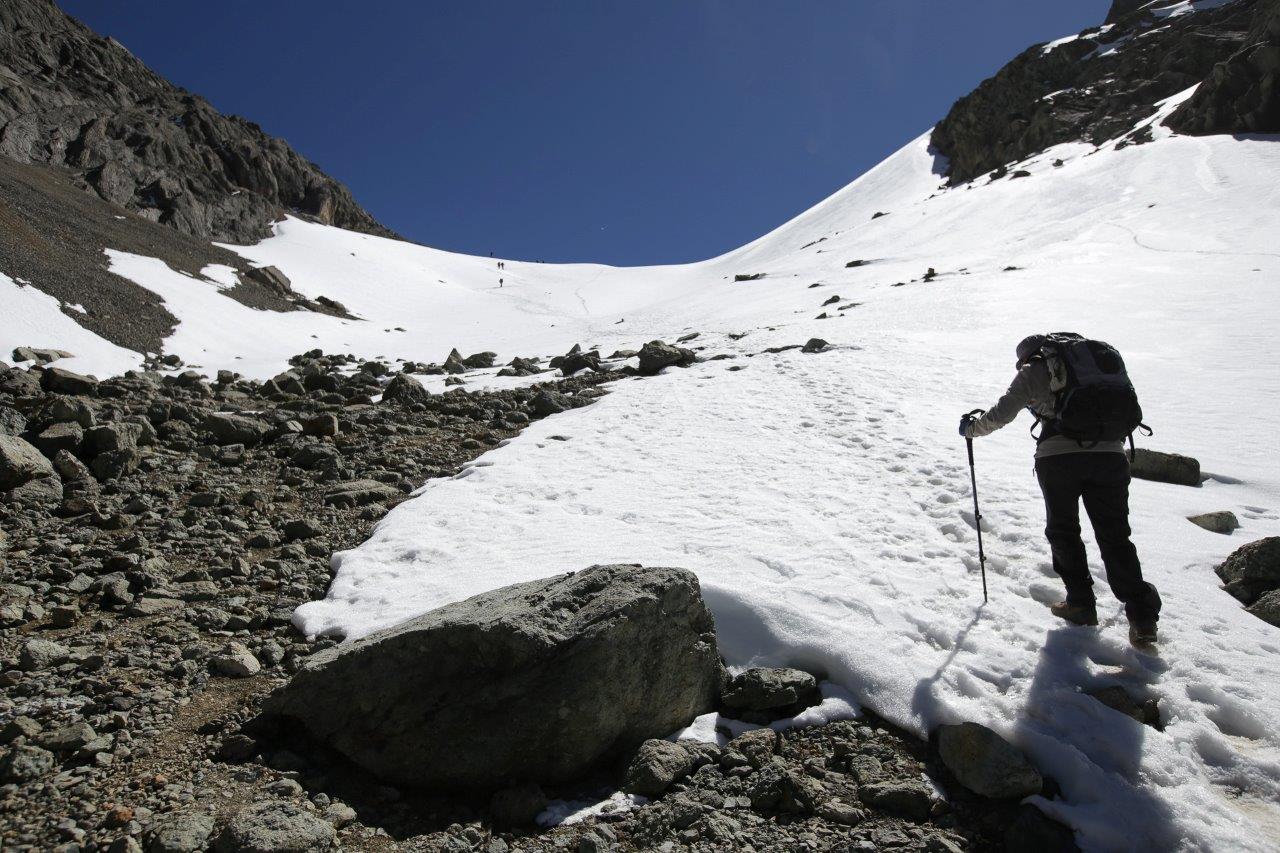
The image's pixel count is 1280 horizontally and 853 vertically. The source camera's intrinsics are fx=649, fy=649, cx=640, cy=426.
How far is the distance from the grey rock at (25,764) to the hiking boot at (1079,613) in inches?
266

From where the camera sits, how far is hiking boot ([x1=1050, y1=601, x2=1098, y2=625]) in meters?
5.02

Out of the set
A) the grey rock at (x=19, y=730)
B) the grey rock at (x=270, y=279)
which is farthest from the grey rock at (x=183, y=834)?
the grey rock at (x=270, y=279)

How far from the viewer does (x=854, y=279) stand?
32656 mm

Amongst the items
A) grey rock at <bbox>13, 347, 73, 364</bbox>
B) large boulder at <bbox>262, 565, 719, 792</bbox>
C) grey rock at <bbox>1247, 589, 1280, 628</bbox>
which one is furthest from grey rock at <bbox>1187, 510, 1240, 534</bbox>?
grey rock at <bbox>13, 347, 73, 364</bbox>

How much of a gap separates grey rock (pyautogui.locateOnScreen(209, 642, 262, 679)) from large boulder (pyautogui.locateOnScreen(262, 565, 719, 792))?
0.85m

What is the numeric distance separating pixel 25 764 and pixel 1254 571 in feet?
28.3

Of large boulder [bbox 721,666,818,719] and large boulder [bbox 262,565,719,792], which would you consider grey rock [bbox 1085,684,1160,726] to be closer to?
large boulder [bbox 721,666,818,719]

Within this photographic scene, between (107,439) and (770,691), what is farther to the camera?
(107,439)

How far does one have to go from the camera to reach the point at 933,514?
7273mm

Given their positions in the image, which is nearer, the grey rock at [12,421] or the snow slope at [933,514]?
the snow slope at [933,514]

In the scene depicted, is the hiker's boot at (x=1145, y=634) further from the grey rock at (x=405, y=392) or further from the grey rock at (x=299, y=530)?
the grey rock at (x=405, y=392)

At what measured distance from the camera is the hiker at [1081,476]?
4727mm

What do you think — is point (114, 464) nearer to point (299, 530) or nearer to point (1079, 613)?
point (299, 530)

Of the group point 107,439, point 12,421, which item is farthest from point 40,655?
point 12,421
